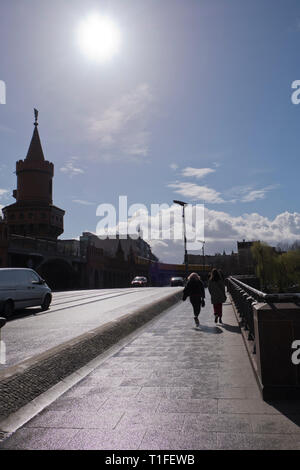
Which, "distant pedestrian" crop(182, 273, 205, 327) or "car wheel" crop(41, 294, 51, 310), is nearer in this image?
"distant pedestrian" crop(182, 273, 205, 327)

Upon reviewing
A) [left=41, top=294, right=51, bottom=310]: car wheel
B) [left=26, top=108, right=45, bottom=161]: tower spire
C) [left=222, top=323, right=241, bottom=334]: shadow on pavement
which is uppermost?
[left=26, top=108, right=45, bottom=161]: tower spire

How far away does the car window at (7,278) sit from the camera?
13609 mm

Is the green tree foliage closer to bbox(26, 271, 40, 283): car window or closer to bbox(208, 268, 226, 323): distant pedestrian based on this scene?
bbox(26, 271, 40, 283): car window

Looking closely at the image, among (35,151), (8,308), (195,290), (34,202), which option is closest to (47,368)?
(195,290)

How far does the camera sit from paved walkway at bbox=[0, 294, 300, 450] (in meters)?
3.63

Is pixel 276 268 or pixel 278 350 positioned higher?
pixel 276 268

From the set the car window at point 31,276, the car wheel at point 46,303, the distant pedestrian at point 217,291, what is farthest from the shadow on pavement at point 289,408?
the car wheel at point 46,303

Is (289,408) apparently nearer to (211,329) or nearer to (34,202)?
(211,329)

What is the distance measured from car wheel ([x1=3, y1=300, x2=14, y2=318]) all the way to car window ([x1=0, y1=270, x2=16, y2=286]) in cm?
63

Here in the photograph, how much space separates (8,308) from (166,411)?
35.2 ft

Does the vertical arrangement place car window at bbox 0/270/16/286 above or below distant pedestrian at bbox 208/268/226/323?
above

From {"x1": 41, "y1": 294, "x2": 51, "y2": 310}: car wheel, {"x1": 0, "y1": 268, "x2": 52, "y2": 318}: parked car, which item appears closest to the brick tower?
{"x1": 41, "y1": 294, "x2": 51, "y2": 310}: car wheel

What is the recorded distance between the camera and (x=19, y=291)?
1452cm
